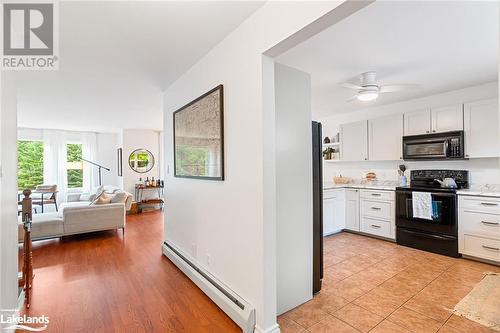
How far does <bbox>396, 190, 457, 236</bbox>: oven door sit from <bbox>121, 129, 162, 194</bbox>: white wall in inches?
253

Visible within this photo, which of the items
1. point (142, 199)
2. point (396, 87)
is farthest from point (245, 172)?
point (142, 199)

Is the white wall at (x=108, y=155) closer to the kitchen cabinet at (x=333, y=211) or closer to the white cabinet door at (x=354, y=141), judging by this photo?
the kitchen cabinet at (x=333, y=211)

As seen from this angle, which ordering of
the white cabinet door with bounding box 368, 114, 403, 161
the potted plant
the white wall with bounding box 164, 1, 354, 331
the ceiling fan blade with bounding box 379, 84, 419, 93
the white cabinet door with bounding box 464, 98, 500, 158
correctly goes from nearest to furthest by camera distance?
the white wall with bounding box 164, 1, 354, 331 → the ceiling fan blade with bounding box 379, 84, 419, 93 → the white cabinet door with bounding box 464, 98, 500, 158 → the white cabinet door with bounding box 368, 114, 403, 161 → the potted plant

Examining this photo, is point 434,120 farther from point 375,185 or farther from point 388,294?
point 388,294

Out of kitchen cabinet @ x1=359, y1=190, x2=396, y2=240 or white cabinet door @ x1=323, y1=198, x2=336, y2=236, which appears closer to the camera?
kitchen cabinet @ x1=359, y1=190, x2=396, y2=240

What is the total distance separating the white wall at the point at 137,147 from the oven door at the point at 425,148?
646cm

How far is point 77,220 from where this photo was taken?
420 cm

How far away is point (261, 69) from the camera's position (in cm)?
176

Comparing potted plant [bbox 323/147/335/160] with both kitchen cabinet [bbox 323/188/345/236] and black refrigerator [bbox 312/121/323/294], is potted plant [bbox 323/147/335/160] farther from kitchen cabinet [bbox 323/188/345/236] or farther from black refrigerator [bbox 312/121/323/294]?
black refrigerator [bbox 312/121/323/294]

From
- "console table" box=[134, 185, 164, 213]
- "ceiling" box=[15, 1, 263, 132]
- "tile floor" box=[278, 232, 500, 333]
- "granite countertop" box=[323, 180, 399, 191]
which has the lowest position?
"tile floor" box=[278, 232, 500, 333]

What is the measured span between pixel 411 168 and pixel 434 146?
628mm

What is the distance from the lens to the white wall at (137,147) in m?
6.93

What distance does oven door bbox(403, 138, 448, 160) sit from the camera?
3605mm

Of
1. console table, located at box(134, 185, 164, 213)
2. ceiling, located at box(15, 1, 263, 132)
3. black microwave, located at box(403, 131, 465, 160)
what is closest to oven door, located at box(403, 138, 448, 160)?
black microwave, located at box(403, 131, 465, 160)
